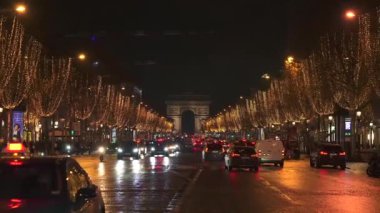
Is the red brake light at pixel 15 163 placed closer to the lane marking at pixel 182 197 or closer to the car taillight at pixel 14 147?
the lane marking at pixel 182 197

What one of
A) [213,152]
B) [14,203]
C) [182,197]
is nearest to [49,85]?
[213,152]

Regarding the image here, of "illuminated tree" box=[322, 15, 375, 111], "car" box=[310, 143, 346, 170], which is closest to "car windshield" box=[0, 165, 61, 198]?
"car" box=[310, 143, 346, 170]

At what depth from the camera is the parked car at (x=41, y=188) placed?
8.80 meters

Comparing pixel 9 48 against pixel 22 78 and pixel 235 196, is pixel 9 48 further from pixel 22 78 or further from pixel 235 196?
pixel 235 196

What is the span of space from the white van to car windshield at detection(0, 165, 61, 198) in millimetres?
40566

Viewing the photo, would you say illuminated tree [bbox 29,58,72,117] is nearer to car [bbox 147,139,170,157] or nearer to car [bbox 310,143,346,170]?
car [bbox 147,139,170,157]

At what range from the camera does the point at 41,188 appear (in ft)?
30.7

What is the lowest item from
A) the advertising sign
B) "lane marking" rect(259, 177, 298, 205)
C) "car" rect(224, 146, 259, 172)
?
"lane marking" rect(259, 177, 298, 205)

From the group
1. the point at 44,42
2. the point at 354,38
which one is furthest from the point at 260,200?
the point at 44,42

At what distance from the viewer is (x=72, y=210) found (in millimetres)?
8883

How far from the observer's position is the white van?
49344 millimetres

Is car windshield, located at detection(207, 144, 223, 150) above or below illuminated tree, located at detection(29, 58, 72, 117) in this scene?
below

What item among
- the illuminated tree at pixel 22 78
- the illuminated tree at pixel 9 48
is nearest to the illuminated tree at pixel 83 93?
the illuminated tree at pixel 22 78

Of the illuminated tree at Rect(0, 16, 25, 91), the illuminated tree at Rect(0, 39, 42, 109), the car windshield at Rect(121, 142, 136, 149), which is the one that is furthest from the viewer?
the car windshield at Rect(121, 142, 136, 149)
